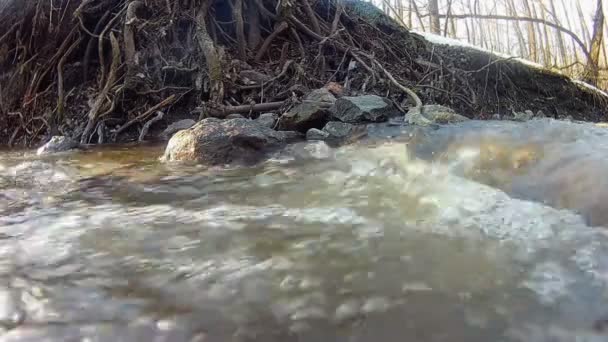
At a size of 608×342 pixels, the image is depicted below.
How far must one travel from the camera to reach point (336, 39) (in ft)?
21.3

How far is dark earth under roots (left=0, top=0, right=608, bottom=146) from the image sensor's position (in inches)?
206

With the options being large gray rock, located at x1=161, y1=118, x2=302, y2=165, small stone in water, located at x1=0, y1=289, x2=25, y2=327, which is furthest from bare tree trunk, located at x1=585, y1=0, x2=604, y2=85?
small stone in water, located at x1=0, y1=289, x2=25, y2=327

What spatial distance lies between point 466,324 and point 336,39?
19.2ft

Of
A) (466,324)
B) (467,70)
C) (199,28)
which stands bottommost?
(466,324)

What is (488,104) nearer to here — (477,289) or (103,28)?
(103,28)

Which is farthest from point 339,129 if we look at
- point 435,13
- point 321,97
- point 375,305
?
point 435,13

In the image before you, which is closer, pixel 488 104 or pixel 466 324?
pixel 466 324

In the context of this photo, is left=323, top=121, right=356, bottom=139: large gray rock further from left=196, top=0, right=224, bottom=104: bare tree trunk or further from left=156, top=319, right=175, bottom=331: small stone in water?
left=156, top=319, right=175, bottom=331: small stone in water

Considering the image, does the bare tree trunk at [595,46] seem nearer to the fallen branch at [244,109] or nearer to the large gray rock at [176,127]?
the fallen branch at [244,109]

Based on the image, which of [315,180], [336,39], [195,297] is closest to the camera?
[195,297]

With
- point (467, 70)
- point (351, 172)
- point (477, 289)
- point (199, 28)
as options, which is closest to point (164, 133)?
point (199, 28)

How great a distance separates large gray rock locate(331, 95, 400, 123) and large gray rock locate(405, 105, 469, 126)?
280 mm

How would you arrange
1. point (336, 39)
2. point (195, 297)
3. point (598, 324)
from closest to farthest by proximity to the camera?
point (598, 324)
point (195, 297)
point (336, 39)

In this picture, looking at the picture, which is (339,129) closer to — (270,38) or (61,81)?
(270,38)
